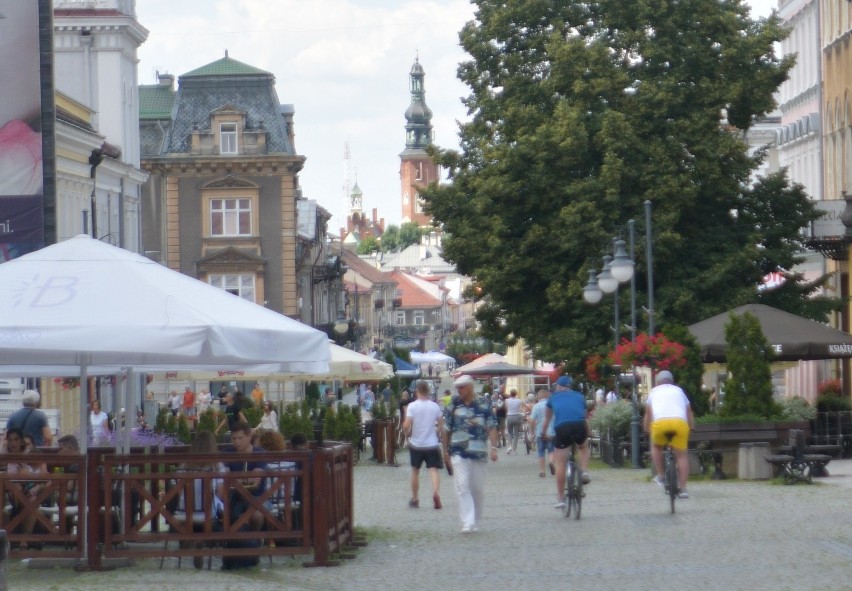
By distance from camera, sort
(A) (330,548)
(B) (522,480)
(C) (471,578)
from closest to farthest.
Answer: (C) (471,578) < (A) (330,548) < (B) (522,480)

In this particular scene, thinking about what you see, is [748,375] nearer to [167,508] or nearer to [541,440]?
[541,440]

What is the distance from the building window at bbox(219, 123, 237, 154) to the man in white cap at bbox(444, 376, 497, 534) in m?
59.5

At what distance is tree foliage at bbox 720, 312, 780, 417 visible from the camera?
26812mm

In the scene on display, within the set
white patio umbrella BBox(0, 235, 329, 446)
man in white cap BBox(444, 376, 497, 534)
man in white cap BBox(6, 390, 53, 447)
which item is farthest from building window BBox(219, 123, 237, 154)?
white patio umbrella BBox(0, 235, 329, 446)

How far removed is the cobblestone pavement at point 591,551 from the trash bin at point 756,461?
49.2 inches

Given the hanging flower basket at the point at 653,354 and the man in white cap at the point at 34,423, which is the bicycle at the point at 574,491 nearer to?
the man in white cap at the point at 34,423

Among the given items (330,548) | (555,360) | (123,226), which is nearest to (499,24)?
(555,360)

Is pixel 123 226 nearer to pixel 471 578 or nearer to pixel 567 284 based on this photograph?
pixel 567 284

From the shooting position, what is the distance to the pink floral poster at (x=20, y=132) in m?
35.2

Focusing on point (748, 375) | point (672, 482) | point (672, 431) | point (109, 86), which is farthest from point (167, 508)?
point (109, 86)

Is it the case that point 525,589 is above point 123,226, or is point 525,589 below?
below

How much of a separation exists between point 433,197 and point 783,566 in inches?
1090

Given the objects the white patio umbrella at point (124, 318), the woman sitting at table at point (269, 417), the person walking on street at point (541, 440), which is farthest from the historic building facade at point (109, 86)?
the white patio umbrella at point (124, 318)

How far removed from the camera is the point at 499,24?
4159 cm
